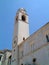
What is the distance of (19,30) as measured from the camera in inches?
1282

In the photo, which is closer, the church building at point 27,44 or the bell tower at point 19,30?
the church building at point 27,44

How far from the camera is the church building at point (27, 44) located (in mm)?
21922

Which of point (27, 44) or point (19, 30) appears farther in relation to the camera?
point (19, 30)

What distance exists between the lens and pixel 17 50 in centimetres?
3033

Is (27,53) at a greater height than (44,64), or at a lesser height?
greater

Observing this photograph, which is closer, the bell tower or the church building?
the church building

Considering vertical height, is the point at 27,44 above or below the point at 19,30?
below

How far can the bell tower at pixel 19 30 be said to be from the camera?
30700 mm

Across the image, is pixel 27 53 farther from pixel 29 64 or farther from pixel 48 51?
pixel 48 51

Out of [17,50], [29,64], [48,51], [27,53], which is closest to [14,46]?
[17,50]

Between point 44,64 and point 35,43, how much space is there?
471 cm

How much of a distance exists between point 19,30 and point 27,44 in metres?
6.19

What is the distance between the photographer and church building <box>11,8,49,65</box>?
21922 mm

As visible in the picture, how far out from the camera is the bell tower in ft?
101
